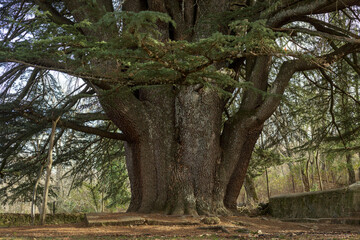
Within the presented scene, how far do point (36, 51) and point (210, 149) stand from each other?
3.98m

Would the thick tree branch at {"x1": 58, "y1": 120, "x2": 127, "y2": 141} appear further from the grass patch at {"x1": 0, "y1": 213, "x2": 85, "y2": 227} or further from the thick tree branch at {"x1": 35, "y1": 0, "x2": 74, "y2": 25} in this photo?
the thick tree branch at {"x1": 35, "y1": 0, "x2": 74, "y2": 25}

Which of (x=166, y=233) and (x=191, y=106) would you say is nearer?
(x=166, y=233)

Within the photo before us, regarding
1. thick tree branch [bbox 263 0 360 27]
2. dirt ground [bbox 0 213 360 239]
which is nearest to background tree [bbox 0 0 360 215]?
thick tree branch [bbox 263 0 360 27]

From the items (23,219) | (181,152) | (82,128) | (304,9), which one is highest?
(304,9)

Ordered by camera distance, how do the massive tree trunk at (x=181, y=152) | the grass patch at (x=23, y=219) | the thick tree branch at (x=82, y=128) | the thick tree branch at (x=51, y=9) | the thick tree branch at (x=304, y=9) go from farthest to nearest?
the grass patch at (x=23, y=219), the thick tree branch at (x=51, y=9), the thick tree branch at (x=82, y=128), the massive tree trunk at (x=181, y=152), the thick tree branch at (x=304, y=9)

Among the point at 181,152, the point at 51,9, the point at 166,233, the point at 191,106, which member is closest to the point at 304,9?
the point at 191,106

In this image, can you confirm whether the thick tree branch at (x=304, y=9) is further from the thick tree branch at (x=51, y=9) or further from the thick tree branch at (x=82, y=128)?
the thick tree branch at (x=51, y=9)

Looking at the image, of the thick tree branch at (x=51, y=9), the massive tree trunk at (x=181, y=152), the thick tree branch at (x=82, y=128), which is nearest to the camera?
the massive tree trunk at (x=181, y=152)

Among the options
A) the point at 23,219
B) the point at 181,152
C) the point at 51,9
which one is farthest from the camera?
the point at 23,219

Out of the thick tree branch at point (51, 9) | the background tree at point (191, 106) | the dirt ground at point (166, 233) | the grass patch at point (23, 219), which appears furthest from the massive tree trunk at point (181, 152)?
→ the thick tree branch at point (51, 9)

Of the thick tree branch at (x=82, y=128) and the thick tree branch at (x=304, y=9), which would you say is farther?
the thick tree branch at (x=82, y=128)

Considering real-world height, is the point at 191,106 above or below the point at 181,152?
above

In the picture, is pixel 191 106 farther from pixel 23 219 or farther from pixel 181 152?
pixel 23 219

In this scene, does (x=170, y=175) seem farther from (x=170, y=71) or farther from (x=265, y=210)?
(x=265, y=210)
